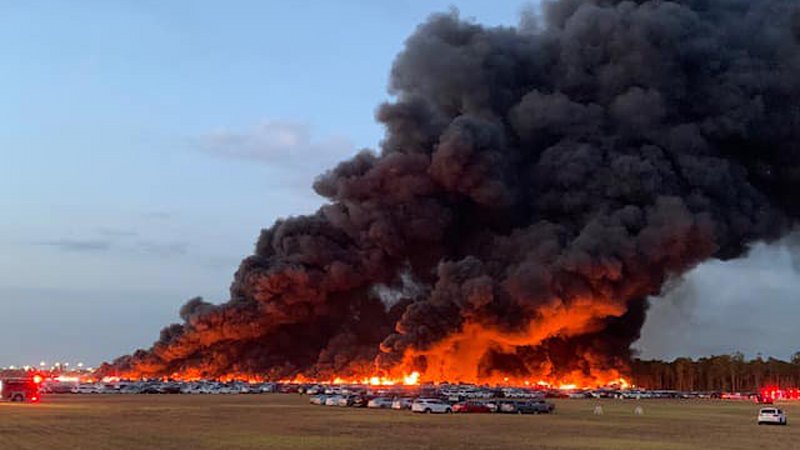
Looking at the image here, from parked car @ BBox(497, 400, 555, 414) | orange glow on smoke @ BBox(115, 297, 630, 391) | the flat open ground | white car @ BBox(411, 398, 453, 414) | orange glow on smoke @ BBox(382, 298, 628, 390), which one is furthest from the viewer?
orange glow on smoke @ BBox(115, 297, 630, 391)

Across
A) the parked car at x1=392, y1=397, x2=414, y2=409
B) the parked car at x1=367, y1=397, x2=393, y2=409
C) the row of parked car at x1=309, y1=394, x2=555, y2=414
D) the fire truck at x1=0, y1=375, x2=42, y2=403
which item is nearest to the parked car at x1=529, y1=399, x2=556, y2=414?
the row of parked car at x1=309, y1=394, x2=555, y2=414

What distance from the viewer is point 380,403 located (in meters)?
77.2

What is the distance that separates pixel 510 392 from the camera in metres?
99.9

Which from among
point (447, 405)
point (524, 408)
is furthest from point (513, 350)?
point (447, 405)

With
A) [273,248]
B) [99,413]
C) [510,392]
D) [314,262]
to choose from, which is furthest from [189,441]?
[273,248]

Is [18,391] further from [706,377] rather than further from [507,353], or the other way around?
[706,377]

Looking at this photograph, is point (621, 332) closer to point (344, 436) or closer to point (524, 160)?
point (524, 160)

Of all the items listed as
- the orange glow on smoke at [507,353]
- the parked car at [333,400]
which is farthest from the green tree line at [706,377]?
the parked car at [333,400]

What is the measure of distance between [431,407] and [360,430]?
69.4 feet

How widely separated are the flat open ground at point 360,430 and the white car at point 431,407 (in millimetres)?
1221

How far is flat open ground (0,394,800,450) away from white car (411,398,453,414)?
48.1 inches

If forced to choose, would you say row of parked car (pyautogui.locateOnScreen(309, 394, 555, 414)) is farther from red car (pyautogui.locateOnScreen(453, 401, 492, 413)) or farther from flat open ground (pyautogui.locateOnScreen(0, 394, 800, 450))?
flat open ground (pyautogui.locateOnScreen(0, 394, 800, 450))

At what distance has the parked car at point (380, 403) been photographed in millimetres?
76500

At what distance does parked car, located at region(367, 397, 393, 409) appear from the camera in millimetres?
76500
